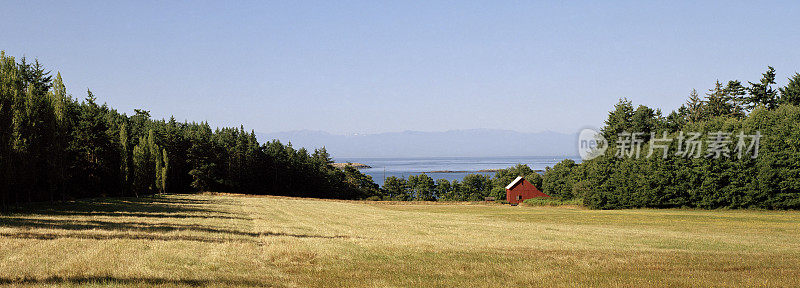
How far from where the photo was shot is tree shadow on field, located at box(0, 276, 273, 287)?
29.6ft

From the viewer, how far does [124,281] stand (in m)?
9.51

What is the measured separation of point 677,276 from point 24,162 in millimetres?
35879

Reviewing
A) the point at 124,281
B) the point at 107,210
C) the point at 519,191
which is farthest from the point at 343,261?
the point at 519,191

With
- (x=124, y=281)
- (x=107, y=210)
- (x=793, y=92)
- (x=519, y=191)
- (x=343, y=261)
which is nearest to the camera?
(x=124, y=281)

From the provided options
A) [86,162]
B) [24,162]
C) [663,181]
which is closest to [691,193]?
[663,181]

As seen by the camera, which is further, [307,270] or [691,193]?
[691,193]

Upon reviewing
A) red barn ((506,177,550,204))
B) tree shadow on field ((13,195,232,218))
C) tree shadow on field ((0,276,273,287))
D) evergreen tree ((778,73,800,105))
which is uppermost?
evergreen tree ((778,73,800,105))

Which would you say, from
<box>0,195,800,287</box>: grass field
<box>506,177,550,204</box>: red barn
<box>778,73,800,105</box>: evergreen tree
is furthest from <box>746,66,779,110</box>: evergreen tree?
<box>0,195,800,287</box>: grass field

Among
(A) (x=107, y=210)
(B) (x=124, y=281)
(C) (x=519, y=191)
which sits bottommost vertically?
(C) (x=519, y=191)

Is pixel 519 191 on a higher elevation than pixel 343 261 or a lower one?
lower

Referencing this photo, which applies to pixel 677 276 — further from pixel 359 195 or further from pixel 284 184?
pixel 359 195

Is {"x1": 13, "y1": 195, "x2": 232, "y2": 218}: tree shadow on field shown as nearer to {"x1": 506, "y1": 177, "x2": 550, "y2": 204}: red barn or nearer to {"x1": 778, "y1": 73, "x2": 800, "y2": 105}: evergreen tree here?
{"x1": 506, "y1": 177, "x2": 550, "y2": 204}: red barn

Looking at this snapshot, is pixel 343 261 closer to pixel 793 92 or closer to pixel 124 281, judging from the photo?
pixel 124 281

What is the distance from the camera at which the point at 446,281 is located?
11.3 metres
